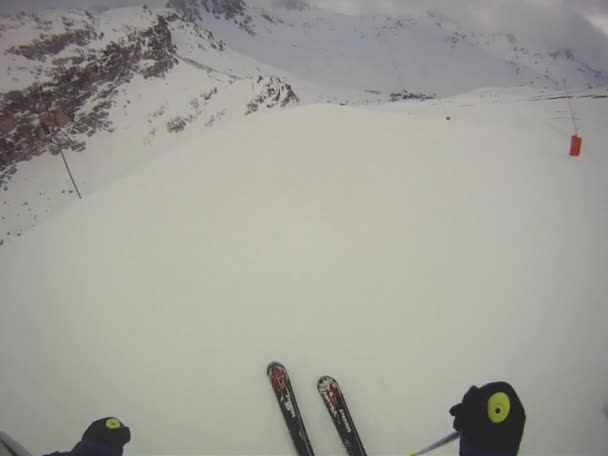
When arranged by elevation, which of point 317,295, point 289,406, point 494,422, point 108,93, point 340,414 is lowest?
point 340,414

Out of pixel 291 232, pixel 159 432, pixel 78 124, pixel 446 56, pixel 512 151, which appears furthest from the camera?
pixel 446 56

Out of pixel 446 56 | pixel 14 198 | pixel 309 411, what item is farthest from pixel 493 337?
pixel 446 56

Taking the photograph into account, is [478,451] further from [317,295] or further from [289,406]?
[317,295]

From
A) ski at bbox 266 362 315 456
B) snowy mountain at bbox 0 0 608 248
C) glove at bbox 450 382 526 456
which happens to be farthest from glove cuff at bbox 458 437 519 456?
snowy mountain at bbox 0 0 608 248

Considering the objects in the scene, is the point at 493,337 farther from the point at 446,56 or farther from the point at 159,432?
the point at 446,56

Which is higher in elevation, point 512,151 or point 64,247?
point 64,247

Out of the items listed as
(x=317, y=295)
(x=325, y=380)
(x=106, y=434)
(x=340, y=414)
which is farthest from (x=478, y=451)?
(x=317, y=295)

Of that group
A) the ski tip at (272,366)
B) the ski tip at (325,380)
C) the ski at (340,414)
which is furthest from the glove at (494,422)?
the ski tip at (272,366)
